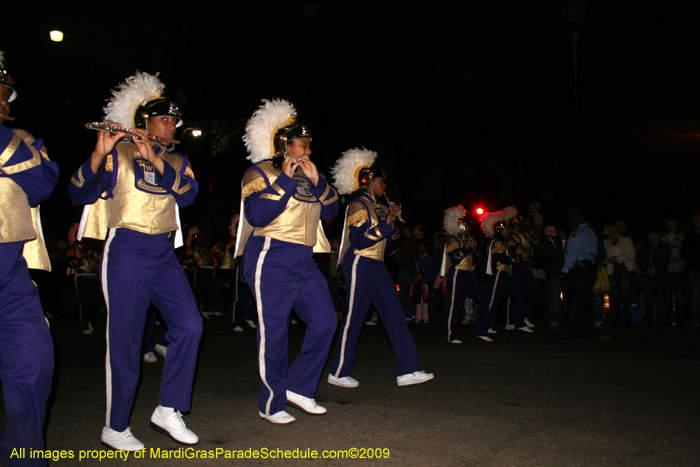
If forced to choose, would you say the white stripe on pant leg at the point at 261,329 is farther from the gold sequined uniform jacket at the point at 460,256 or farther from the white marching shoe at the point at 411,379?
the gold sequined uniform jacket at the point at 460,256

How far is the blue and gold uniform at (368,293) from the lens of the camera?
19.2ft

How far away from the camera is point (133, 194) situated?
402 centimetres

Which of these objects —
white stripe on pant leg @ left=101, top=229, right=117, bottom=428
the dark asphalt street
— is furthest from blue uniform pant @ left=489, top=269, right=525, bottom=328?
white stripe on pant leg @ left=101, top=229, right=117, bottom=428

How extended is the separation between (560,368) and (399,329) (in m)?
2.23

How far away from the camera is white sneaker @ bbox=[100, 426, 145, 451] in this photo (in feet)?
12.5

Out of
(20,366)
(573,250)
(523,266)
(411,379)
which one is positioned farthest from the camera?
(523,266)

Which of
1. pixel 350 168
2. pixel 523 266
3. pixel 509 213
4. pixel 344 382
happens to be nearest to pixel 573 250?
pixel 523 266

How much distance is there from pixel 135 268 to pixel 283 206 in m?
1.13

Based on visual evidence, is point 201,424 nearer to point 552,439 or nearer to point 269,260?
point 269,260

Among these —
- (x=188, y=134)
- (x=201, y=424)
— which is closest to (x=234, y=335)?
(x=201, y=424)

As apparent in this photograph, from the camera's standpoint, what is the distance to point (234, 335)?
10156mm

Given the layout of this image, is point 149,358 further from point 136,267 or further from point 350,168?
point 136,267

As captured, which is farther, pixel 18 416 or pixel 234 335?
pixel 234 335

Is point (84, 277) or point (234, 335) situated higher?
point (84, 277)
